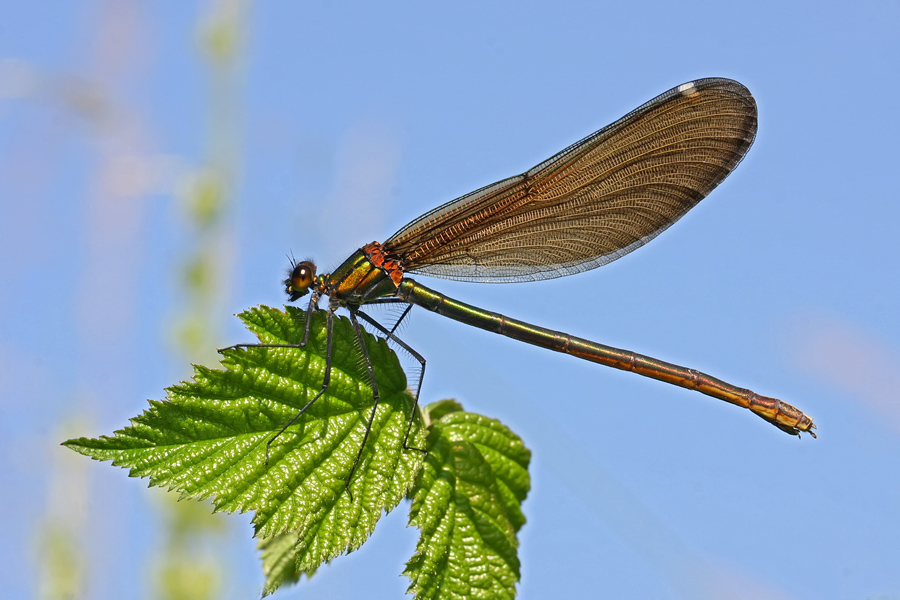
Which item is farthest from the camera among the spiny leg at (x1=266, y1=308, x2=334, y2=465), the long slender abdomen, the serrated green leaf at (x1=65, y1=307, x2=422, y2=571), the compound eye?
the long slender abdomen

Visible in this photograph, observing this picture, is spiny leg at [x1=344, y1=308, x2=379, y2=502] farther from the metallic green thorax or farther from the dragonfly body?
the dragonfly body

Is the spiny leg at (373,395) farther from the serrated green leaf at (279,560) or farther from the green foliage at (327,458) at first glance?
the serrated green leaf at (279,560)

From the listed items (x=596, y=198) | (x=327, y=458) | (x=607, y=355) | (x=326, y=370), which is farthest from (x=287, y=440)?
(x=596, y=198)

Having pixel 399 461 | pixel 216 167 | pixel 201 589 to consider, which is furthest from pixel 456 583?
pixel 216 167

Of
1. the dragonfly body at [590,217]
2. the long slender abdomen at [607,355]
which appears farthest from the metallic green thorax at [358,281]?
the long slender abdomen at [607,355]

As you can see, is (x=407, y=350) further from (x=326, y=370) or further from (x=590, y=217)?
(x=590, y=217)

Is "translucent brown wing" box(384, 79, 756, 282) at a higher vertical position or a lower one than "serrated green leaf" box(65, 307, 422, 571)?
higher

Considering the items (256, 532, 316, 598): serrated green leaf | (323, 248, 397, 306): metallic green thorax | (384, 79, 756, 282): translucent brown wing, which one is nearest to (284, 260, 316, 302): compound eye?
(323, 248, 397, 306): metallic green thorax
